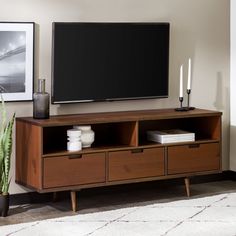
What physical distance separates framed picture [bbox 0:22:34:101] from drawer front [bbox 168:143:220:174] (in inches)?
45.3

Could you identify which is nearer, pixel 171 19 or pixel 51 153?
pixel 51 153

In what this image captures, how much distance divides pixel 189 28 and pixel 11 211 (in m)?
2.06

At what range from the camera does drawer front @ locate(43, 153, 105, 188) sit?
452 cm

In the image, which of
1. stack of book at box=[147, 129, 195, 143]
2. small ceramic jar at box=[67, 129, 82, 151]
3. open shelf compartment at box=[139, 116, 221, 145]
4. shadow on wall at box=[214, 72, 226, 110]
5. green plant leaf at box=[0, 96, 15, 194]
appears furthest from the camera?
shadow on wall at box=[214, 72, 226, 110]

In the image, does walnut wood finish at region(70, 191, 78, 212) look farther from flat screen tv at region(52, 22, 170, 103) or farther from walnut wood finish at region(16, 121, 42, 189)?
flat screen tv at region(52, 22, 170, 103)

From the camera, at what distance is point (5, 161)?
14.8 feet

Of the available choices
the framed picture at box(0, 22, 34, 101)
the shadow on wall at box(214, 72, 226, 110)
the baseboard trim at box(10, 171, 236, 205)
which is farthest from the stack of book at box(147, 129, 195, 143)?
the framed picture at box(0, 22, 34, 101)

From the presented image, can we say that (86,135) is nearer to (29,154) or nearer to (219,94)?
(29,154)

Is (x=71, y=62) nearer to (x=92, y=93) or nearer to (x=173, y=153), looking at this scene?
(x=92, y=93)

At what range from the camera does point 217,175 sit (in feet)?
19.1

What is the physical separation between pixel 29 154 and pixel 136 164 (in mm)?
783

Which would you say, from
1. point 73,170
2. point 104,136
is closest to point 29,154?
point 73,170

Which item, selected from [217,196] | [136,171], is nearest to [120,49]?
[136,171]

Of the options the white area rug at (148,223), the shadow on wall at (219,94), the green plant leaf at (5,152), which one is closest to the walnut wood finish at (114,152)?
the green plant leaf at (5,152)
